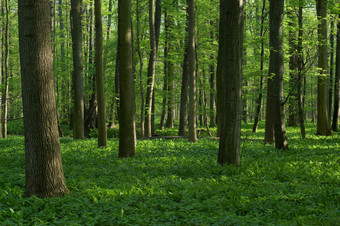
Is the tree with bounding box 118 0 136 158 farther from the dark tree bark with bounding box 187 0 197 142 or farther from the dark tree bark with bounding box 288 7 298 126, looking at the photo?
the dark tree bark with bounding box 288 7 298 126

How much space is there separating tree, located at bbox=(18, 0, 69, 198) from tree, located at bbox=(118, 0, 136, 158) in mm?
4480

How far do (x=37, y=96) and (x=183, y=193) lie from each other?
335 centimetres

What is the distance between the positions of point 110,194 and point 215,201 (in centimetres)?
208

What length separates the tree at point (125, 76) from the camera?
32.8 ft

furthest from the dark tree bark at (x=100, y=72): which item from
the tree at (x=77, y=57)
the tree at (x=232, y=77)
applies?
the tree at (x=232, y=77)

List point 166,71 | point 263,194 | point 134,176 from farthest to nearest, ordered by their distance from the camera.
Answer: point 166,71, point 134,176, point 263,194

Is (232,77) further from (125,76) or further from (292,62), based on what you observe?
(292,62)

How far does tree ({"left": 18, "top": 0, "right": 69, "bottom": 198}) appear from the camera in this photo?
542 centimetres

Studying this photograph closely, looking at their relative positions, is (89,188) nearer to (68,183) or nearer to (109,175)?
(68,183)

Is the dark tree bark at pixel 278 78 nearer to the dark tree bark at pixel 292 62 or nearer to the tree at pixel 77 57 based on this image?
the dark tree bark at pixel 292 62

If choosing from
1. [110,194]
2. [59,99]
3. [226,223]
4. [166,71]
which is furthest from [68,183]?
[59,99]

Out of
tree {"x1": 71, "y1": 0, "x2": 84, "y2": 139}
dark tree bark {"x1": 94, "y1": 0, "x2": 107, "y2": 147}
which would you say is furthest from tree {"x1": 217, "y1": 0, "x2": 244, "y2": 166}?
tree {"x1": 71, "y1": 0, "x2": 84, "y2": 139}

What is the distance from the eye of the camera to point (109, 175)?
7844 mm

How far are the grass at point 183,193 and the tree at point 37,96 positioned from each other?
0.50m
